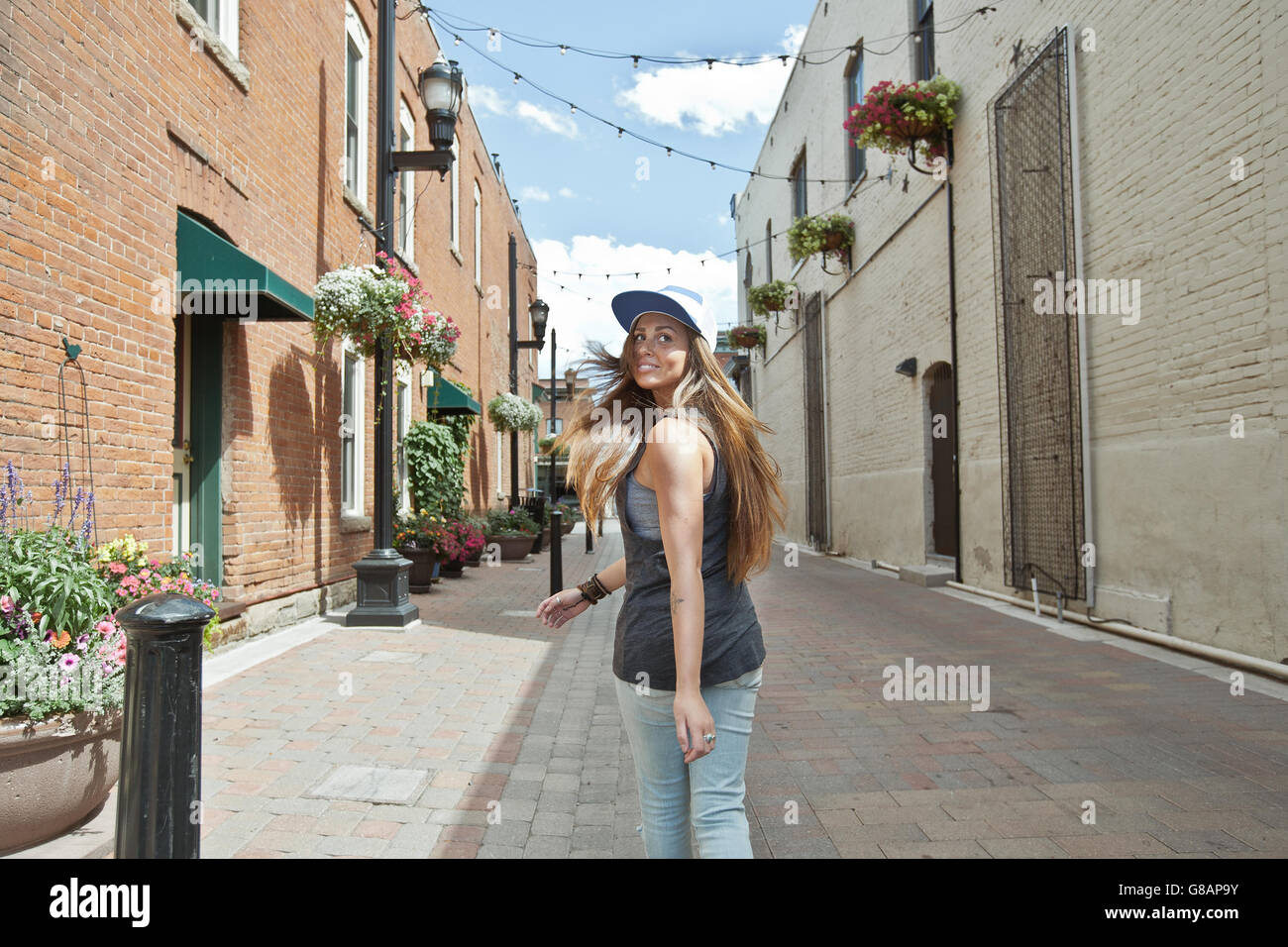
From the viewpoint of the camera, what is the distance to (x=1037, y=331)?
8.12m

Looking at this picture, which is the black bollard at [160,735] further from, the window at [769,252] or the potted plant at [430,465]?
the window at [769,252]

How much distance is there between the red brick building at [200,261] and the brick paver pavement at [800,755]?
1.39 m

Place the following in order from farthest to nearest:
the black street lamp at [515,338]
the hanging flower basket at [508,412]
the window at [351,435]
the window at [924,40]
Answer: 1. the black street lamp at [515,338]
2. the hanging flower basket at [508,412]
3. the window at [924,40]
4. the window at [351,435]

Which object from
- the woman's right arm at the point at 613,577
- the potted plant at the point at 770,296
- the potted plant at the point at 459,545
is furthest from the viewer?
the potted plant at the point at 770,296

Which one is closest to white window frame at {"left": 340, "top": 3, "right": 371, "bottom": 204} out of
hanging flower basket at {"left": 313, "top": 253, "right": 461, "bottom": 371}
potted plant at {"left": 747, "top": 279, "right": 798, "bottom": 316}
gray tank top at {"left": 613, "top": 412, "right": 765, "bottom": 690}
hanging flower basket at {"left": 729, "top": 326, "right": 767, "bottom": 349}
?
hanging flower basket at {"left": 313, "top": 253, "right": 461, "bottom": 371}

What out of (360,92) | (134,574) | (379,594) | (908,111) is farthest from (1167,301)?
(360,92)

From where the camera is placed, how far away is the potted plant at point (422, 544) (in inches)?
392

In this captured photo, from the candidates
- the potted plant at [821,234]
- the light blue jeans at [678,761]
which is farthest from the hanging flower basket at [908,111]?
the light blue jeans at [678,761]

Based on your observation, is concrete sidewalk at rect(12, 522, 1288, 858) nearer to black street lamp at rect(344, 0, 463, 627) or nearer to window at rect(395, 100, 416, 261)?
black street lamp at rect(344, 0, 463, 627)

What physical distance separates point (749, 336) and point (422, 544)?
597 inches

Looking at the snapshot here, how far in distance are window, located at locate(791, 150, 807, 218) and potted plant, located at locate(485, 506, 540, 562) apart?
978cm

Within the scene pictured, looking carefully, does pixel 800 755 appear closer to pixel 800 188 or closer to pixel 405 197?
pixel 405 197
